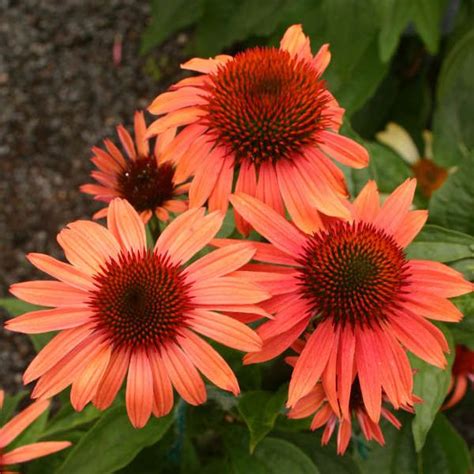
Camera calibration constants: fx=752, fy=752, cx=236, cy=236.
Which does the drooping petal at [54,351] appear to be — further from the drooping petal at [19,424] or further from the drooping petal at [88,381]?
the drooping petal at [19,424]

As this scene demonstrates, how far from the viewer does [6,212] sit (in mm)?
2428

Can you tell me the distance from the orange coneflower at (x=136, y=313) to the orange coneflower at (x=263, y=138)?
0.24 feet

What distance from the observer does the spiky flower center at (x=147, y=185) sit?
111cm

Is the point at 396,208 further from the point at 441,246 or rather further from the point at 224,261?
the point at 224,261

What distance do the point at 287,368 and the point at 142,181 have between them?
0.35 m

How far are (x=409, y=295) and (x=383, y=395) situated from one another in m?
0.16

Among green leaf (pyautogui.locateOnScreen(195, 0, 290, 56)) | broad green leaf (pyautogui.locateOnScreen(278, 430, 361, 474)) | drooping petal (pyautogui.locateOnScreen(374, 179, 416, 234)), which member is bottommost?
broad green leaf (pyautogui.locateOnScreen(278, 430, 361, 474))

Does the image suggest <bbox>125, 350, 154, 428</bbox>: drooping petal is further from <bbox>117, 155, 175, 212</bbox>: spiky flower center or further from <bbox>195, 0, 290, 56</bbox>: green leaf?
<bbox>195, 0, 290, 56</bbox>: green leaf

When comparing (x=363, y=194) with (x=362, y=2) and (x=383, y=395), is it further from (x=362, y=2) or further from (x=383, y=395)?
(x=362, y=2)

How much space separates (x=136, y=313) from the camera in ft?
2.86

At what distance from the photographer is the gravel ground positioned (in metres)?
2.42

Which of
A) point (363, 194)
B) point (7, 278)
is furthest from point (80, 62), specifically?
point (363, 194)

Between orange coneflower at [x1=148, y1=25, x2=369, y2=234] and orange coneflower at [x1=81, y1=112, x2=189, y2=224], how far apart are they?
130mm

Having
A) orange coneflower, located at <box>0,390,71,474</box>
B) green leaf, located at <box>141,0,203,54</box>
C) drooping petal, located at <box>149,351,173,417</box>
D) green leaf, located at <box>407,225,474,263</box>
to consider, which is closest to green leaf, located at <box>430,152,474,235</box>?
green leaf, located at <box>407,225,474,263</box>
